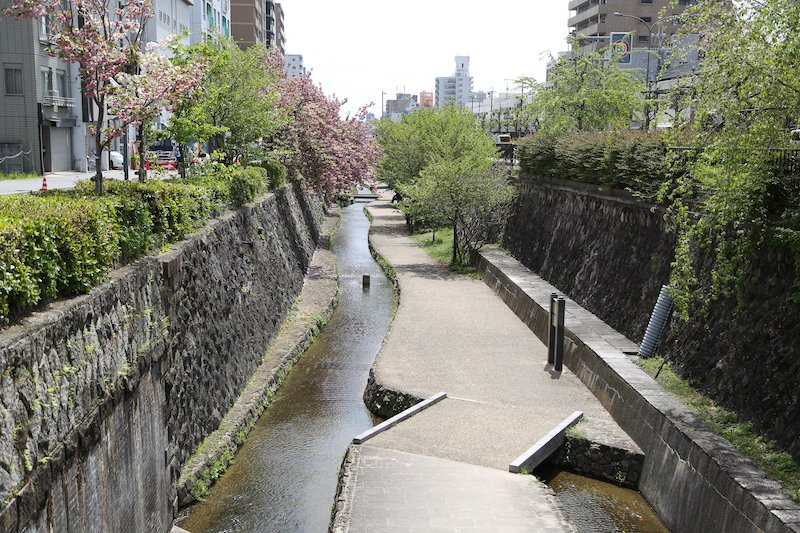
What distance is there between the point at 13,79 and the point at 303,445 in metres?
30.0

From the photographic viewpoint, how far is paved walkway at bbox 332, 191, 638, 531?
1119cm

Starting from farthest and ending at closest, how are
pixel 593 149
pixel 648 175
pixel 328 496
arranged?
pixel 593 149
pixel 648 175
pixel 328 496

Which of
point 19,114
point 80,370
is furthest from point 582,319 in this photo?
point 19,114

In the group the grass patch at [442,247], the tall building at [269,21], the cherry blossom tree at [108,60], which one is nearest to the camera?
the cherry blossom tree at [108,60]

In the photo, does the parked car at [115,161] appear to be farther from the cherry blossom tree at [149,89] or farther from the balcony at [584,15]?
the balcony at [584,15]

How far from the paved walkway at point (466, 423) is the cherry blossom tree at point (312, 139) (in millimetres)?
13043

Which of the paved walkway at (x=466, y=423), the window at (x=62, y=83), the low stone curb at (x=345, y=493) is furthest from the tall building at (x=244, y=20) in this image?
the low stone curb at (x=345, y=493)

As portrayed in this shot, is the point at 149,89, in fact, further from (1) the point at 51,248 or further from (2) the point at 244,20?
(2) the point at 244,20

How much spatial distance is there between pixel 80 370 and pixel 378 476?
522cm

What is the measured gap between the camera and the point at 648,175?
1925cm

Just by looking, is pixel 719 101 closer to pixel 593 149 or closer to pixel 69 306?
pixel 69 306

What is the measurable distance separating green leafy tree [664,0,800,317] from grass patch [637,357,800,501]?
179 centimetres

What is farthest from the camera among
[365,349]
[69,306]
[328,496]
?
[365,349]

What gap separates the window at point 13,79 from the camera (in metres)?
37.7
